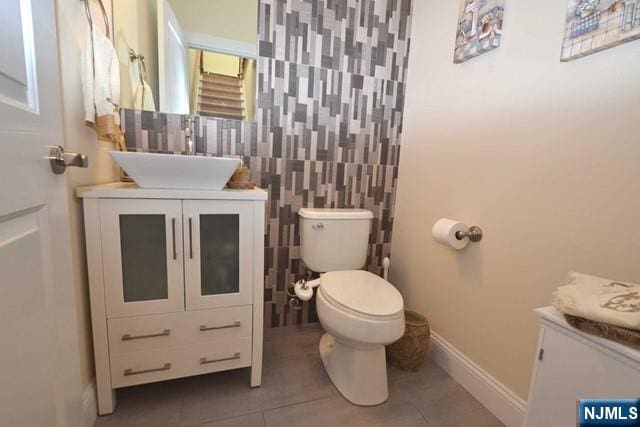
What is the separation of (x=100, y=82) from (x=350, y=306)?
127 centimetres

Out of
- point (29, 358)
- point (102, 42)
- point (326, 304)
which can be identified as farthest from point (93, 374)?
point (102, 42)

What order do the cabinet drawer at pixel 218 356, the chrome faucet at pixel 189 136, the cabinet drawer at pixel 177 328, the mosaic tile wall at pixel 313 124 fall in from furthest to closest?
the mosaic tile wall at pixel 313 124
the chrome faucet at pixel 189 136
the cabinet drawer at pixel 218 356
the cabinet drawer at pixel 177 328

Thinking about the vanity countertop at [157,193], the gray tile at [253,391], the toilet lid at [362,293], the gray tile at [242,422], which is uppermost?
the vanity countertop at [157,193]

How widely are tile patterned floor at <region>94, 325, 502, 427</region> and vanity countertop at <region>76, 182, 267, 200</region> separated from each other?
87 cm

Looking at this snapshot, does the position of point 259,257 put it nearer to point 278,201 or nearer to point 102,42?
point 278,201

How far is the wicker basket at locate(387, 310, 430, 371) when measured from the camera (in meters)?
1.44

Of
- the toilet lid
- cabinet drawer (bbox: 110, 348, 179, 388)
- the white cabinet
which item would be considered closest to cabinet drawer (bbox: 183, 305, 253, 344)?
cabinet drawer (bbox: 110, 348, 179, 388)

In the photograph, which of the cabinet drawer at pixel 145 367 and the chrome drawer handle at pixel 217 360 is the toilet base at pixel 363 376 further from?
the cabinet drawer at pixel 145 367

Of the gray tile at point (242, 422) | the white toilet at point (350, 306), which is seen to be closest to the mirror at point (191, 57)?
the white toilet at point (350, 306)

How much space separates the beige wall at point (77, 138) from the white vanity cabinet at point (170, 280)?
0.04m

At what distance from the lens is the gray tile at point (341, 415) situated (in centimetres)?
114

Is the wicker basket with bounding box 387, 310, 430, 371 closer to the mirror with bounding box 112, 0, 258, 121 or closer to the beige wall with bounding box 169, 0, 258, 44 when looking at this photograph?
the mirror with bounding box 112, 0, 258, 121

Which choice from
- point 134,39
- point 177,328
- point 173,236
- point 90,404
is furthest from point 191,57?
point 90,404

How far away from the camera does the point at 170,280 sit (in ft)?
3.67
